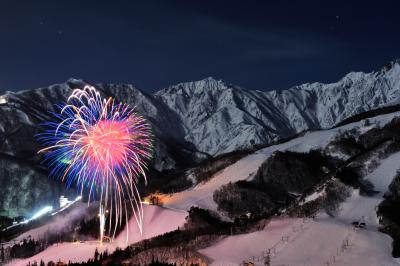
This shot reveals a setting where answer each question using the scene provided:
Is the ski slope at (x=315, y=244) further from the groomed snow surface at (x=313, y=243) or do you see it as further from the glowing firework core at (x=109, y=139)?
the glowing firework core at (x=109, y=139)

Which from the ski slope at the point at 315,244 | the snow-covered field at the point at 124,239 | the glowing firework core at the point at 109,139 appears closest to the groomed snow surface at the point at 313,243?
the ski slope at the point at 315,244

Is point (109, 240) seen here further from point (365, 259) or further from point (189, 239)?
point (365, 259)

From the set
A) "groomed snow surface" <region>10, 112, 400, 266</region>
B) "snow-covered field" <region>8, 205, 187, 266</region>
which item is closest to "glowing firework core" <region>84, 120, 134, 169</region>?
"groomed snow surface" <region>10, 112, 400, 266</region>

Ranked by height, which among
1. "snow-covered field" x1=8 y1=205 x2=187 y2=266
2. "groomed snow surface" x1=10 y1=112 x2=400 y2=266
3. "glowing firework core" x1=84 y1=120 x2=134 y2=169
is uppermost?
"glowing firework core" x1=84 y1=120 x2=134 y2=169

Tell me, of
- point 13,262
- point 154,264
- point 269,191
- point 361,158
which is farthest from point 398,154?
point 13,262

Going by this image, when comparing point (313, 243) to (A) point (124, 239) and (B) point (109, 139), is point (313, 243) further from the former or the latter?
(A) point (124, 239)

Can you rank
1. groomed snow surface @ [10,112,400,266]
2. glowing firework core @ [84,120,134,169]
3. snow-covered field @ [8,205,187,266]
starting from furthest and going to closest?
snow-covered field @ [8,205,187,266], glowing firework core @ [84,120,134,169], groomed snow surface @ [10,112,400,266]

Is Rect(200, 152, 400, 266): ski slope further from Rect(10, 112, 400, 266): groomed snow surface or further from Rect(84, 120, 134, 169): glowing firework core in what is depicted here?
Rect(84, 120, 134, 169): glowing firework core
